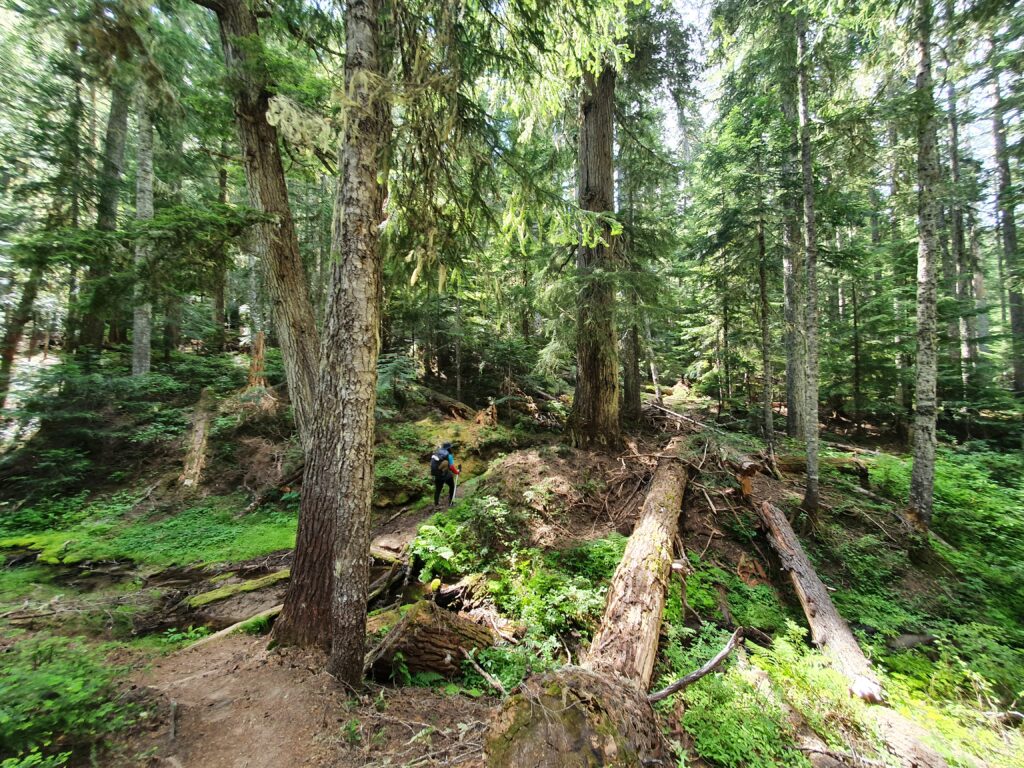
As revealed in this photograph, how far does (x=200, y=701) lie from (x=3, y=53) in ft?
68.0

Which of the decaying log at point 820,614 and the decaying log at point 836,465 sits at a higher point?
the decaying log at point 836,465

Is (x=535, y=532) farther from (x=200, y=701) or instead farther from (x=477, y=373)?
(x=477, y=373)

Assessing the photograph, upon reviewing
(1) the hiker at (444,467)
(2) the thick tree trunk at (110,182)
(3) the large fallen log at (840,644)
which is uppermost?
(2) the thick tree trunk at (110,182)

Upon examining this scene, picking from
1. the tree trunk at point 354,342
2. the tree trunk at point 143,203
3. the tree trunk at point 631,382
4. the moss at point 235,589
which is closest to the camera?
the tree trunk at point 354,342

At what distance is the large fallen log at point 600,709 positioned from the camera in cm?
255

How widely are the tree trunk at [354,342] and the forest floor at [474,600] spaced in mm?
932

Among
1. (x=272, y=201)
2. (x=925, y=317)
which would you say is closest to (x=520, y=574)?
(x=272, y=201)

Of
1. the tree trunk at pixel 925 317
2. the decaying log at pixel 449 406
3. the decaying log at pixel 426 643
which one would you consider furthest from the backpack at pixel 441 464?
the tree trunk at pixel 925 317

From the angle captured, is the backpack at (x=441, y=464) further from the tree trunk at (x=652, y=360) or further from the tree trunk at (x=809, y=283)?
the tree trunk at (x=652, y=360)

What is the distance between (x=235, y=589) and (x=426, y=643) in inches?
143

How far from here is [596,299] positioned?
353 inches

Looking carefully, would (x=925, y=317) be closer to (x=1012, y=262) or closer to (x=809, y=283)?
(x=809, y=283)

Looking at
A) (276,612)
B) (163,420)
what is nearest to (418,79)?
(276,612)

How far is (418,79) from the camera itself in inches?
155
